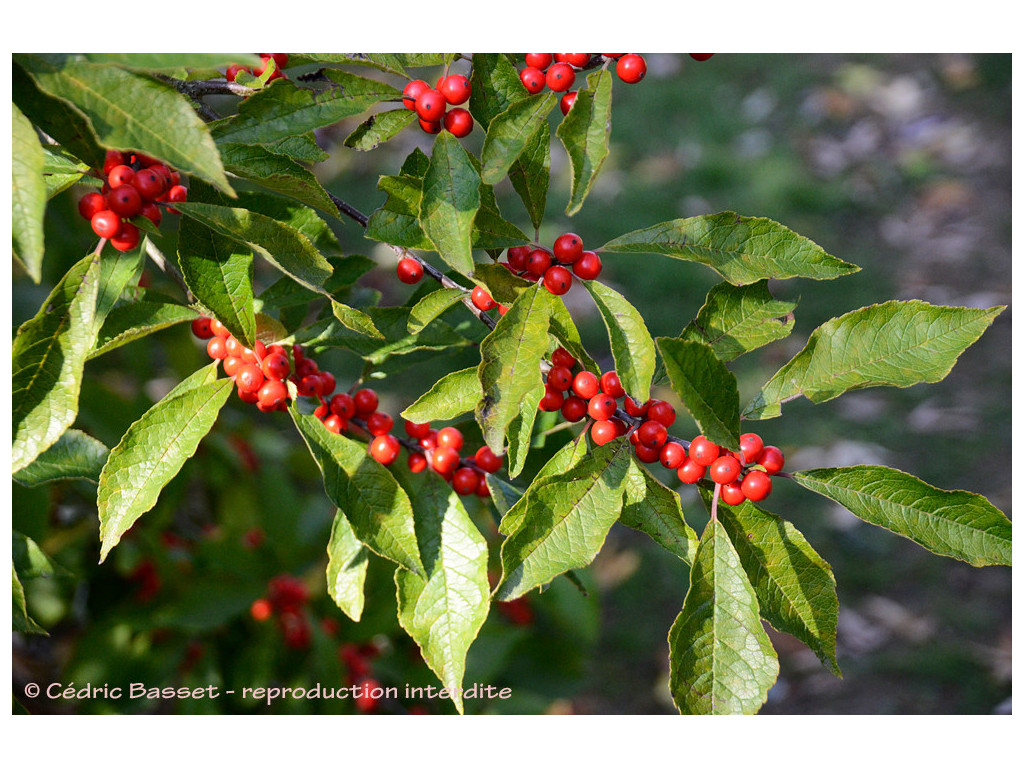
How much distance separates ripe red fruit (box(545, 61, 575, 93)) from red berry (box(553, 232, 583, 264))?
0.20 meters

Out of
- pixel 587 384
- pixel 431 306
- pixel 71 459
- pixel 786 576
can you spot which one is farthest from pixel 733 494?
pixel 71 459

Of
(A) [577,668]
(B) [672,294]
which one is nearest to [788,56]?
(B) [672,294]

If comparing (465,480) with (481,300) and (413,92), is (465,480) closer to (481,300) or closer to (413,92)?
(481,300)

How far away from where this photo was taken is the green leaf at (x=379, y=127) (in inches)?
44.4

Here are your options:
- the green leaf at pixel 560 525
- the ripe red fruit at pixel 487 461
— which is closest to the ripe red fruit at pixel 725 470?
the green leaf at pixel 560 525

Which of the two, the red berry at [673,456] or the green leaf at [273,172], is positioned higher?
the green leaf at [273,172]

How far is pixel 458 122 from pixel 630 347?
15.2 inches

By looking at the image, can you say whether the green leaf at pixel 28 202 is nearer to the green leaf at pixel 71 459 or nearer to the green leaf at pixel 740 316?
the green leaf at pixel 71 459

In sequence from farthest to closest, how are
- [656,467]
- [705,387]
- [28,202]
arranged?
[656,467] < [705,387] < [28,202]

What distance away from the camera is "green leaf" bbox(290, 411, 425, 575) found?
3.63ft

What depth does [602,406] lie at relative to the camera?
3.59 feet

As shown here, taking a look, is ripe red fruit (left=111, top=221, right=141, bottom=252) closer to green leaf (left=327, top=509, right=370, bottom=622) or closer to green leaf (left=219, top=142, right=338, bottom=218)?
green leaf (left=219, top=142, right=338, bottom=218)

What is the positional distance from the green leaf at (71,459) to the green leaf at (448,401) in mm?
616

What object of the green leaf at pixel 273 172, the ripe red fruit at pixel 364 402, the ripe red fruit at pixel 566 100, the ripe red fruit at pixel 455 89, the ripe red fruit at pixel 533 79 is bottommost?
the ripe red fruit at pixel 364 402
